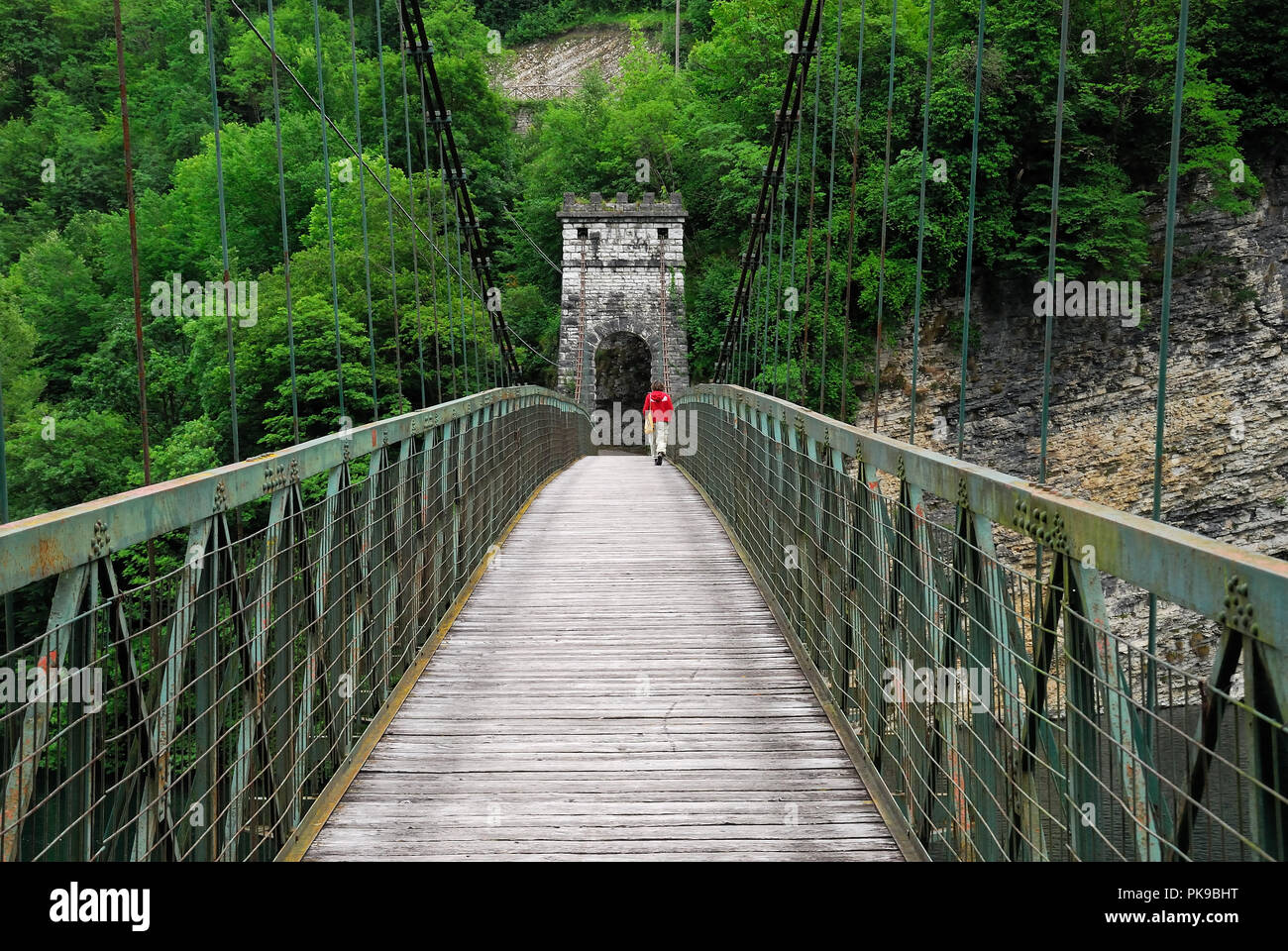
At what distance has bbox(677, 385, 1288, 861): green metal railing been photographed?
47.6 inches

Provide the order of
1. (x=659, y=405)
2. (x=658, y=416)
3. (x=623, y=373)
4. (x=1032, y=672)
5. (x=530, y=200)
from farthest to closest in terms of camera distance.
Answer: (x=623, y=373)
(x=530, y=200)
(x=658, y=416)
(x=659, y=405)
(x=1032, y=672)

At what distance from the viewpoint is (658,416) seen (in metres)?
12.8

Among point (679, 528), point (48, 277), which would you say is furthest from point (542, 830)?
point (48, 277)

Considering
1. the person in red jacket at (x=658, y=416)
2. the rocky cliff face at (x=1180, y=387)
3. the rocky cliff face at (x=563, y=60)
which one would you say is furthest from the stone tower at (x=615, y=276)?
the rocky cliff face at (x=563, y=60)

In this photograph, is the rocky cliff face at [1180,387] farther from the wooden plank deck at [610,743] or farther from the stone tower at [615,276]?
the wooden plank deck at [610,743]

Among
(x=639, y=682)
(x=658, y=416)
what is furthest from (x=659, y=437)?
(x=639, y=682)

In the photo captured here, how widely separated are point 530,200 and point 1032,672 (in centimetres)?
2647

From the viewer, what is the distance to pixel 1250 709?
1.14 m

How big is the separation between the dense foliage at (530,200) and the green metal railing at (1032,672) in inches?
352

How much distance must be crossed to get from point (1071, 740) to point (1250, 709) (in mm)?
573

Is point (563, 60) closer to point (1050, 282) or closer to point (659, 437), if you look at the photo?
point (659, 437)

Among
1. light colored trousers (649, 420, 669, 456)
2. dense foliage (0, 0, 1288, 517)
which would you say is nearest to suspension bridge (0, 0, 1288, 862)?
light colored trousers (649, 420, 669, 456)
